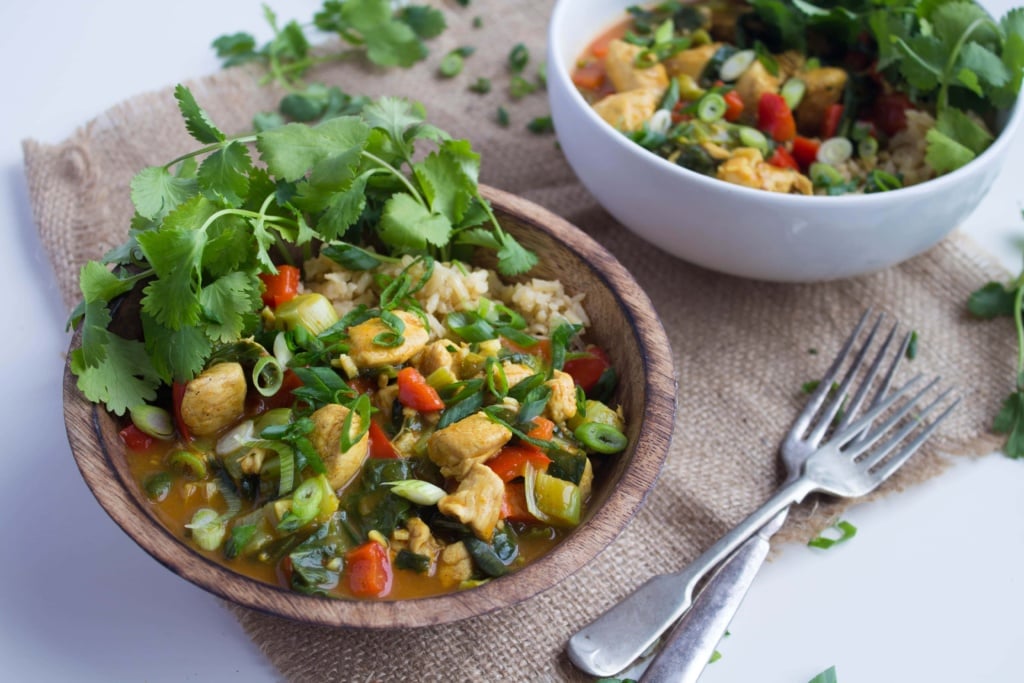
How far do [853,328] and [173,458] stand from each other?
2322 millimetres

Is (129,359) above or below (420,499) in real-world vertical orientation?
above

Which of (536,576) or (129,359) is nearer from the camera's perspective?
(536,576)

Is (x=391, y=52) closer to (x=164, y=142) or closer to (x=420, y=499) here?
(x=164, y=142)

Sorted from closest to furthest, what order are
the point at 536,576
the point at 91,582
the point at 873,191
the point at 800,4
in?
the point at 536,576 → the point at 91,582 → the point at 873,191 → the point at 800,4

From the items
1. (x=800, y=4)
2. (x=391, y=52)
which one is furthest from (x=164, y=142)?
(x=800, y=4)

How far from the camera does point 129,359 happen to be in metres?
2.54

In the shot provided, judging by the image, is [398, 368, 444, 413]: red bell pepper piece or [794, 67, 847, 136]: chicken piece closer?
[398, 368, 444, 413]: red bell pepper piece

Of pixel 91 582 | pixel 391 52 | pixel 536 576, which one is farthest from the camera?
pixel 391 52

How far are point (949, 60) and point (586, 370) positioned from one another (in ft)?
5.51

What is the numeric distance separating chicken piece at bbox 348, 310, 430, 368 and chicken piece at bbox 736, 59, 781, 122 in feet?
5.33

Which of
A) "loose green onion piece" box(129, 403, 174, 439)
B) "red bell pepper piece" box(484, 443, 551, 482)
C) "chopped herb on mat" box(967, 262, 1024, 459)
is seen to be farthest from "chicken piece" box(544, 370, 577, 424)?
"chopped herb on mat" box(967, 262, 1024, 459)

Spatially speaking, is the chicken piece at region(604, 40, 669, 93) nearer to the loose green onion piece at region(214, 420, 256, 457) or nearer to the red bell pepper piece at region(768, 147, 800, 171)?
the red bell pepper piece at region(768, 147, 800, 171)

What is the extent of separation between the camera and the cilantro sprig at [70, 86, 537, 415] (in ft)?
8.07

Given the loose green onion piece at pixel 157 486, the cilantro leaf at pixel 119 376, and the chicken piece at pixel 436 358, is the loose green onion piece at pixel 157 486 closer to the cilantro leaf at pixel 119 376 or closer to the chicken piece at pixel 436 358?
the cilantro leaf at pixel 119 376
